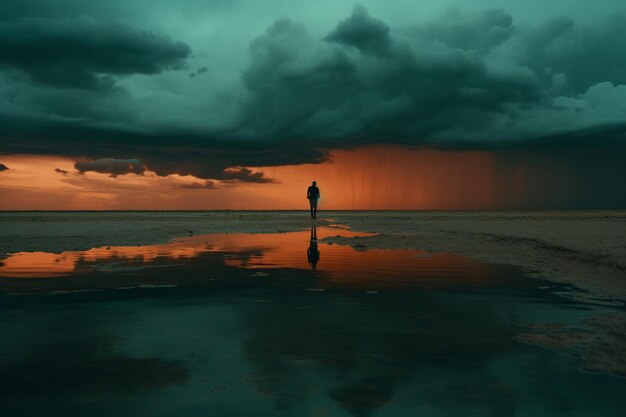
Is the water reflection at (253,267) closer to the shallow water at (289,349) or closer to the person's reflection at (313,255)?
the person's reflection at (313,255)

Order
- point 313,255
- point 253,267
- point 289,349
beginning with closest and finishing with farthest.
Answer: point 289,349, point 253,267, point 313,255

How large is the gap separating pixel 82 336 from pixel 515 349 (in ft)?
13.8

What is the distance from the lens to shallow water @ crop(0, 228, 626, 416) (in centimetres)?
330

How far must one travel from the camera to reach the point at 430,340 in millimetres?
4828

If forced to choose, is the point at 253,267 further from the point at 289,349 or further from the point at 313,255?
the point at 289,349

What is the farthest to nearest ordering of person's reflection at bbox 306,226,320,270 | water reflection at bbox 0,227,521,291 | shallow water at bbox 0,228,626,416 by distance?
1. person's reflection at bbox 306,226,320,270
2. water reflection at bbox 0,227,521,291
3. shallow water at bbox 0,228,626,416

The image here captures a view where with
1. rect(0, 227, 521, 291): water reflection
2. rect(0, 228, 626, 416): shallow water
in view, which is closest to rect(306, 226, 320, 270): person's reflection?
rect(0, 227, 521, 291): water reflection

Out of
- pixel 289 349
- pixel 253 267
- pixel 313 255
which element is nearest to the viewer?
pixel 289 349

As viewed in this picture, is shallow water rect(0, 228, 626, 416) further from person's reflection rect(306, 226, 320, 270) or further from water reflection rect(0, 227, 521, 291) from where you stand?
person's reflection rect(306, 226, 320, 270)

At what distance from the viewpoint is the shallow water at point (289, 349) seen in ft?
10.8

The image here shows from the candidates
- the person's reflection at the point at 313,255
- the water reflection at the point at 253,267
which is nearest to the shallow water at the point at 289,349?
the water reflection at the point at 253,267

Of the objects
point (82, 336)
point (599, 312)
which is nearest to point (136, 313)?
point (82, 336)

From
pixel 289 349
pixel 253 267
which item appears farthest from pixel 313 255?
pixel 289 349

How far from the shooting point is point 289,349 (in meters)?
4.50
